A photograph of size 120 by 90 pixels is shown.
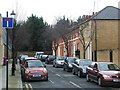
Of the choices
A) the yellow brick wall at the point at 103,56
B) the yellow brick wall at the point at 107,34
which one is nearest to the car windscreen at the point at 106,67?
the yellow brick wall at the point at 103,56

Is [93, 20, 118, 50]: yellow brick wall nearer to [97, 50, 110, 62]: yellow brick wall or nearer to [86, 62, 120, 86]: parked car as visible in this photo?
[97, 50, 110, 62]: yellow brick wall

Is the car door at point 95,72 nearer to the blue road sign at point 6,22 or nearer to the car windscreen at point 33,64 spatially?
the car windscreen at point 33,64

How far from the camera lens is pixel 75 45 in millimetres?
63250

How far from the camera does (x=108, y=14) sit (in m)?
51.1

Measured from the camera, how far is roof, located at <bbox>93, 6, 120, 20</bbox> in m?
50.3

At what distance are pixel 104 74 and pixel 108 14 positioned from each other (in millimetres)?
32744

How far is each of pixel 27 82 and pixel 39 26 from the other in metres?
79.5

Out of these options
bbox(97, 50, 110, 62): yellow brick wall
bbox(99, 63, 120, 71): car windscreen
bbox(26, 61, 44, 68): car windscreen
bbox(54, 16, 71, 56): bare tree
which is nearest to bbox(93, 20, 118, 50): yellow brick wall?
bbox(97, 50, 110, 62): yellow brick wall

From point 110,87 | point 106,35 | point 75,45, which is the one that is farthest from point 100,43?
point 110,87

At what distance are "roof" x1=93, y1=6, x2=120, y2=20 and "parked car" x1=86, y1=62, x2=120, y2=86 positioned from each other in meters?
28.7

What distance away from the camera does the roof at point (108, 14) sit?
50344 mm

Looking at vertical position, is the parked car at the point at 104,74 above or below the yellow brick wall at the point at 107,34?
below

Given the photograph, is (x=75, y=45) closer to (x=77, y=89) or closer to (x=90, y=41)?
(x=90, y=41)

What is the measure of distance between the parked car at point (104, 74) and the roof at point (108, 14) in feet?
94.2
